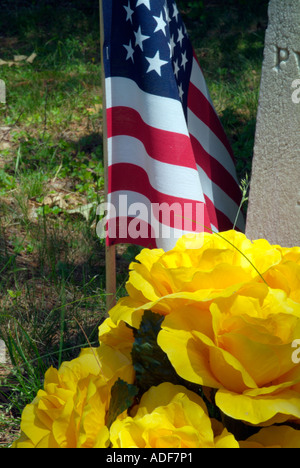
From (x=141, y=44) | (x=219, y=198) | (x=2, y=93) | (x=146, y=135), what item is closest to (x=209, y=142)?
(x=219, y=198)

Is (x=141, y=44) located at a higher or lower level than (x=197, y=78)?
higher

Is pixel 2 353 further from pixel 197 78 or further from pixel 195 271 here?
pixel 197 78

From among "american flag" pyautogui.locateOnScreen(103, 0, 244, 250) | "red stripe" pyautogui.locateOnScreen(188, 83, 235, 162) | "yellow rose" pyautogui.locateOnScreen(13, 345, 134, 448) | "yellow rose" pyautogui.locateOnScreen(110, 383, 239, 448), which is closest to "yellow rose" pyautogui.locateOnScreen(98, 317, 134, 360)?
"yellow rose" pyautogui.locateOnScreen(13, 345, 134, 448)

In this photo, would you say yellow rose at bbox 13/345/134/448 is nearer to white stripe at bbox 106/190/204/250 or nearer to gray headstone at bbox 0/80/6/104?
white stripe at bbox 106/190/204/250

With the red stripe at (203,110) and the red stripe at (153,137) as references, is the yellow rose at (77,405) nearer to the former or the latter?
the red stripe at (153,137)

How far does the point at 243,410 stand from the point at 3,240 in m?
2.42

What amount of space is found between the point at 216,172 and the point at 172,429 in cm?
177

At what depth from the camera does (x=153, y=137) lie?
212 centimetres

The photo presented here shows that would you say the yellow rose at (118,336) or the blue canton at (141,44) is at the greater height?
the blue canton at (141,44)

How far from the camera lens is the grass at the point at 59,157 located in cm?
231

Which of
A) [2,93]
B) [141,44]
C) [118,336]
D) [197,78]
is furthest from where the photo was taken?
[2,93]

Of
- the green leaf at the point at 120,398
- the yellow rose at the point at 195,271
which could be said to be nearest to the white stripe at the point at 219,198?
the yellow rose at the point at 195,271

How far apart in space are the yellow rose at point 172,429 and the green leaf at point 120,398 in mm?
41

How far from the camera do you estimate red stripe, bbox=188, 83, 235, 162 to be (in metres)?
2.53
